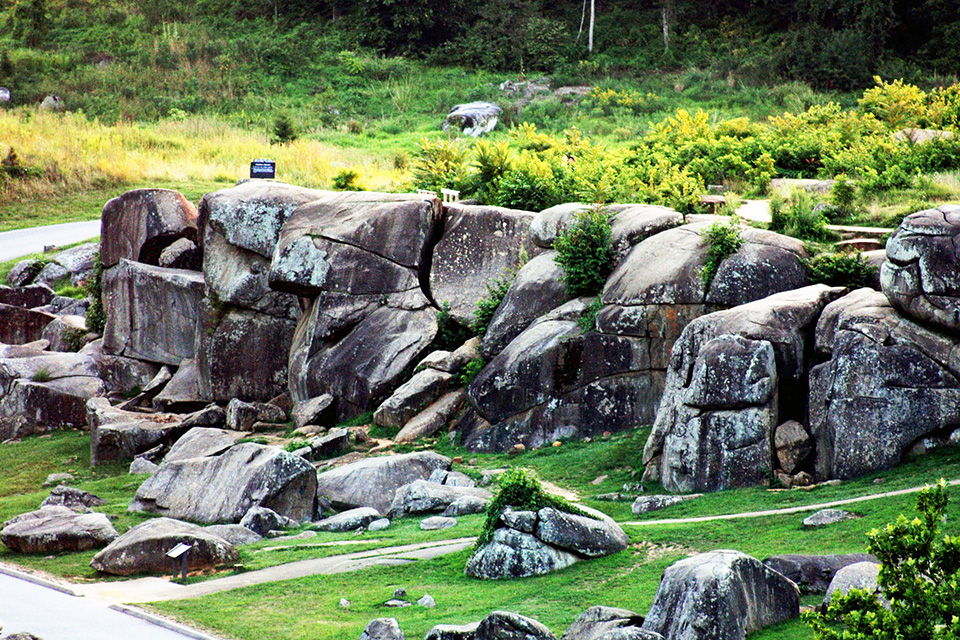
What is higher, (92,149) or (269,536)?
(92,149)

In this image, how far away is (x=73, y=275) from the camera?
3912 centimetres

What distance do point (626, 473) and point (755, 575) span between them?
9207 mm

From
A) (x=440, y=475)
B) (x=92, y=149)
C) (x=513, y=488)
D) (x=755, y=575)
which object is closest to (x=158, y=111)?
(x=92, y=149)

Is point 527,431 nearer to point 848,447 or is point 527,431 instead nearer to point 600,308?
point 600,308

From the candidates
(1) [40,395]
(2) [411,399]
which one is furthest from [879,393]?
(1) [40,395]

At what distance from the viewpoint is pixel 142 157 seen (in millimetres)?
47781

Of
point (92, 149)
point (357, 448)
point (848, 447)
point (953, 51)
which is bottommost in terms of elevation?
point (357, 448)

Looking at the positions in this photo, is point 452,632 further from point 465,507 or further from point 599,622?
point 465,507

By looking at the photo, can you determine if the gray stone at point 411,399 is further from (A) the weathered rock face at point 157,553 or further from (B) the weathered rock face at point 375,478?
(A) the weathered rock face at point 157,553

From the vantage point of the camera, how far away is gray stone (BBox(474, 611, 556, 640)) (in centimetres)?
1135

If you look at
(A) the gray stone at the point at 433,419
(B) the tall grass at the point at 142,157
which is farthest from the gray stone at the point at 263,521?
(B) the tall grass at the point at 142,157

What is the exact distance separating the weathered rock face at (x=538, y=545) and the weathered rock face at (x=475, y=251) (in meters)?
13.1

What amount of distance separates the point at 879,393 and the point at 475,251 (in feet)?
44.1

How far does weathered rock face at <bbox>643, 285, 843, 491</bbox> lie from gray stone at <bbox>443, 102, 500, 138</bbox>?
32.2 m
